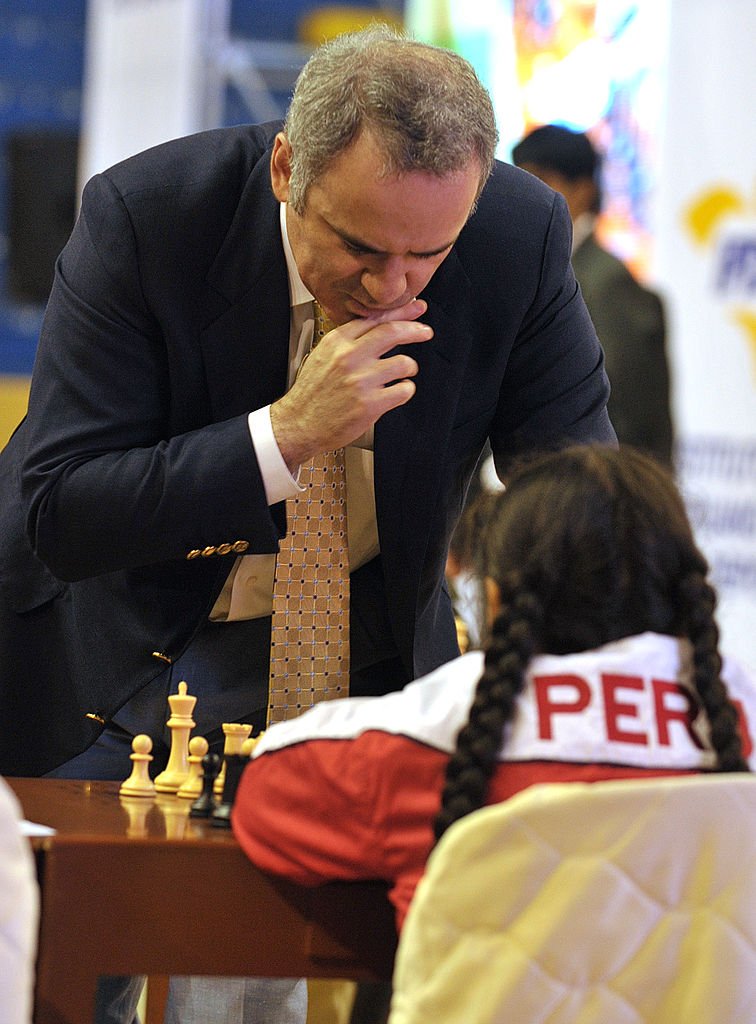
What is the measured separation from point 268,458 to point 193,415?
0.83 feet

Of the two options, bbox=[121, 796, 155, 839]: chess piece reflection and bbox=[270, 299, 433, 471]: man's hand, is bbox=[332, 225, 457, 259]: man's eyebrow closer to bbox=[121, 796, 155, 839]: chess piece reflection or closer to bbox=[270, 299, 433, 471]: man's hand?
bbox=[270, 299, 433, 471]: man's hand

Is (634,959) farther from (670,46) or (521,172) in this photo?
(670,46)

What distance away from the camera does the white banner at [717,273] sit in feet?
16.1

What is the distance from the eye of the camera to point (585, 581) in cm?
142

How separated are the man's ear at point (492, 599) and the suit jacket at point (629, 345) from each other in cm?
308

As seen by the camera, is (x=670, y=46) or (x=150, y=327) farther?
(x=670, y=46)

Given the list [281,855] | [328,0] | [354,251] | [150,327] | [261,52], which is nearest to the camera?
[281,855]

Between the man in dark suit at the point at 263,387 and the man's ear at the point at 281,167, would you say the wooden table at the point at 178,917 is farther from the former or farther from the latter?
the man's ear at the point at 281,167

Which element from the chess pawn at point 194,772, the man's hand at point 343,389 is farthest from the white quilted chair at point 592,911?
the man's hand at point 343,389

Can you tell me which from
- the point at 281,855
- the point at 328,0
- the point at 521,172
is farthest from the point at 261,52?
the point at 281,855

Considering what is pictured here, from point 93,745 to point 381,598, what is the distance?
1.38 ft

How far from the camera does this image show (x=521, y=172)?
7.09 ft

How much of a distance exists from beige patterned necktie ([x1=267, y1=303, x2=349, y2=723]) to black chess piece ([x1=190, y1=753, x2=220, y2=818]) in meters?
0.36

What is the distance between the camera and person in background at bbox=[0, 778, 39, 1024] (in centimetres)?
112
